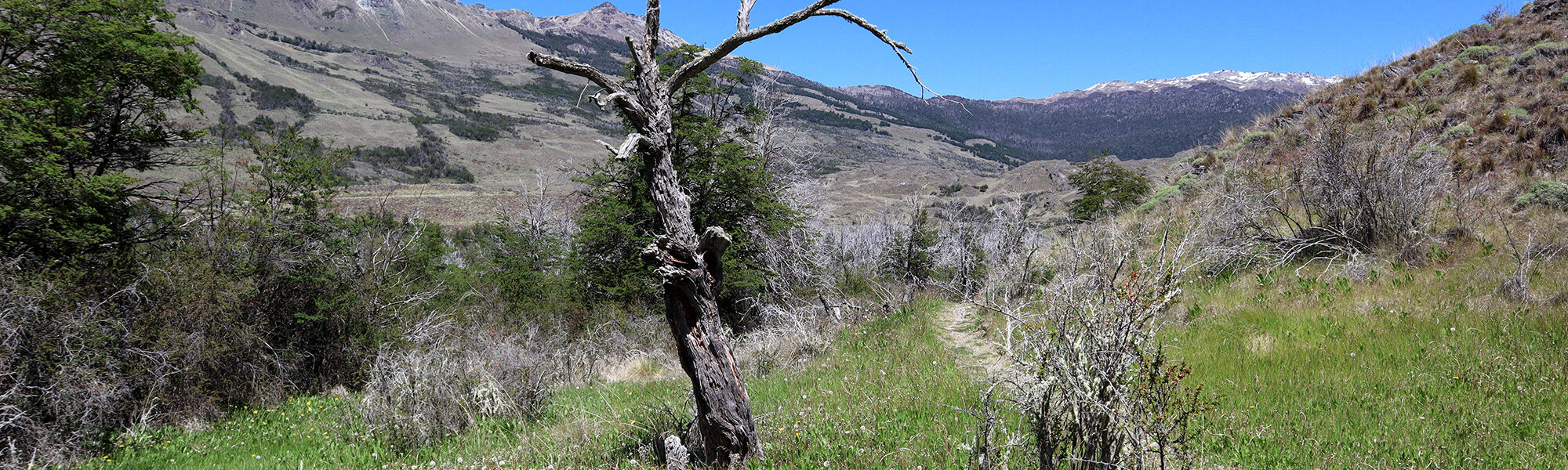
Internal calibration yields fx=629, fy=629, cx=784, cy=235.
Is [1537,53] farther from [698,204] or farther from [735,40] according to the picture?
[735,40]

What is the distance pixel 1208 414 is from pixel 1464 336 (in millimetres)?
2648

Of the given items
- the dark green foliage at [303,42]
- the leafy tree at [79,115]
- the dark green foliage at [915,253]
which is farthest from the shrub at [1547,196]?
the dark green foliage at [303,42]

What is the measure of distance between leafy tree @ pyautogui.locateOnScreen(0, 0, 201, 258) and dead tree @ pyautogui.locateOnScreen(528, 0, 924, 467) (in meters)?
7.27

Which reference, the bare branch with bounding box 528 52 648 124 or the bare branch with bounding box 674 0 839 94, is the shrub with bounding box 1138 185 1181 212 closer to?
the bare branch with bounding box 674 0 839 94

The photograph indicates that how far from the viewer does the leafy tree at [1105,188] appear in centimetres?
2166

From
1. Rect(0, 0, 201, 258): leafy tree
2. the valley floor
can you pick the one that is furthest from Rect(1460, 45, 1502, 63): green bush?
Rect(0, 0, 201, 258): leafy tree

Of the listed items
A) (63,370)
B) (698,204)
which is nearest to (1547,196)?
(698,204)

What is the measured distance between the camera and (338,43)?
7569 inches

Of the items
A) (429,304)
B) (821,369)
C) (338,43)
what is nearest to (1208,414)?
(821,369)

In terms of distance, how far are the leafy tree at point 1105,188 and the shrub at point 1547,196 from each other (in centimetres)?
1235

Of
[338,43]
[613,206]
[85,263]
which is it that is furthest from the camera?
[338,43]

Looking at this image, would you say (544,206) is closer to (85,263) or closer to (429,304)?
(429,304)

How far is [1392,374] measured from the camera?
4660 millimetres

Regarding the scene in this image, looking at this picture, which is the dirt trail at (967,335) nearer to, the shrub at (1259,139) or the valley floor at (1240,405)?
the valley floor at (1240,405)
